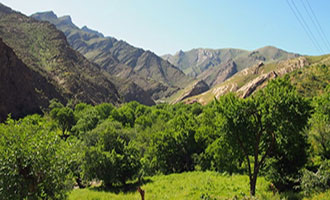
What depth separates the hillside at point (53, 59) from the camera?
11000 centimetres

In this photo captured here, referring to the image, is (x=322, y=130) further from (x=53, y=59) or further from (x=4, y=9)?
(x=4, y=9)

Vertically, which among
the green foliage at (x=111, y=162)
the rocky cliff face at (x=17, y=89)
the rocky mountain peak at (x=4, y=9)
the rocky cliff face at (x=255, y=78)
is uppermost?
the rocky mountain peak at (x=4, y=9)

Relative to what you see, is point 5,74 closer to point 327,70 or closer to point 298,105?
point 298,105

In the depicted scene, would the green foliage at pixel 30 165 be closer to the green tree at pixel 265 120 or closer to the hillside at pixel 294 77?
the green tree at pixel 265 120

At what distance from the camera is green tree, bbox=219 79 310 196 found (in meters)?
14.3

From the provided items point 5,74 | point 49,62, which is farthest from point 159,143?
point 49,62

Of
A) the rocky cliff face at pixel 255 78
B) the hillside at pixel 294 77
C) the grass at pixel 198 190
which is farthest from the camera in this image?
the rocky cliff face at pixel 255 78

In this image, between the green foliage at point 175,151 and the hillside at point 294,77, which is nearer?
the green foliage at point 175,151

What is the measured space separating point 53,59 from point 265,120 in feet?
449

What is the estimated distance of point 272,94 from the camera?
15273mm

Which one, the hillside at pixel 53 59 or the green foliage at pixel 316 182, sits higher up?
the hillside at pixel 53 59

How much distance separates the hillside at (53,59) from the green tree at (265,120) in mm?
104376

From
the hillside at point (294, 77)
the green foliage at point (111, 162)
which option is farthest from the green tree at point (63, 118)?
Result: the hillside at point (294, 77)

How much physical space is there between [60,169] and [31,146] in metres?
2.29
